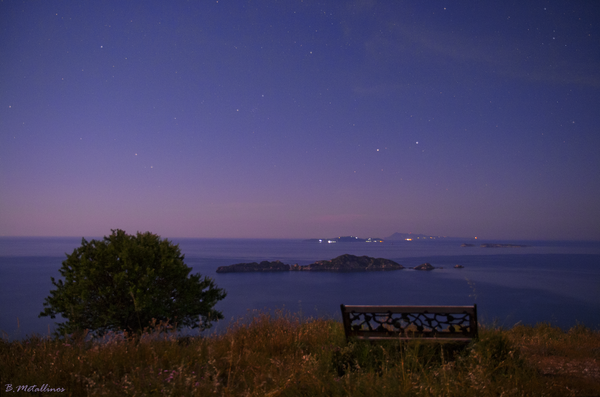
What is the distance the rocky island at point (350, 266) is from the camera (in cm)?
10250

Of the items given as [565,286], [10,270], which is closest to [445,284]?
[565,286]

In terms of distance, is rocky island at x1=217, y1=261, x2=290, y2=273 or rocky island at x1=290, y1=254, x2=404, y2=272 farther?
rocky island at x1=290, y1=254, x2=404, y2=272

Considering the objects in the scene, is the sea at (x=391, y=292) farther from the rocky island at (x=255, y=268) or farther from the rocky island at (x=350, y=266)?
the rocky island at (x=350, y=266)

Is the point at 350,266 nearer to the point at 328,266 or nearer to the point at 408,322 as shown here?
the point at 328,266

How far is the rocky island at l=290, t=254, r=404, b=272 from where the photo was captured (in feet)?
336

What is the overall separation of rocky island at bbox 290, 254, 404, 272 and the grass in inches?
3848

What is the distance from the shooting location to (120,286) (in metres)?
13.1

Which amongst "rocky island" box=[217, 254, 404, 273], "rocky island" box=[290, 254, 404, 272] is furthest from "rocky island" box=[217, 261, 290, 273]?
"rocky island" box=[290, 254, 404, 272]

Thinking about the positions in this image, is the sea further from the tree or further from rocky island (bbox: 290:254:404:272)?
the tree

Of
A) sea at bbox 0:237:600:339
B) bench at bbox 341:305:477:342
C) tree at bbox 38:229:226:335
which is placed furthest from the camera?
sea at bbox 0:237:600:339

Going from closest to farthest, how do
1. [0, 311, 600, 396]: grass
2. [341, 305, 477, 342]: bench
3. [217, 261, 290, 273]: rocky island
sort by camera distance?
[0, 311, 600, 396]: grass
[341, 305, 477, 342]: bench
[217, 261, 290, 273]: rocky island

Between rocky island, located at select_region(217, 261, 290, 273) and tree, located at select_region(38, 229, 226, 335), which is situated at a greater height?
tree, located at select_region(38, 229, 226, 335)

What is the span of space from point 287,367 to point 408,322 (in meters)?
2.46

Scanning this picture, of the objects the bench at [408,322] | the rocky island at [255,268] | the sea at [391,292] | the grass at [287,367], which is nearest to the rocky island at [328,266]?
the rocky island at [255,268]
